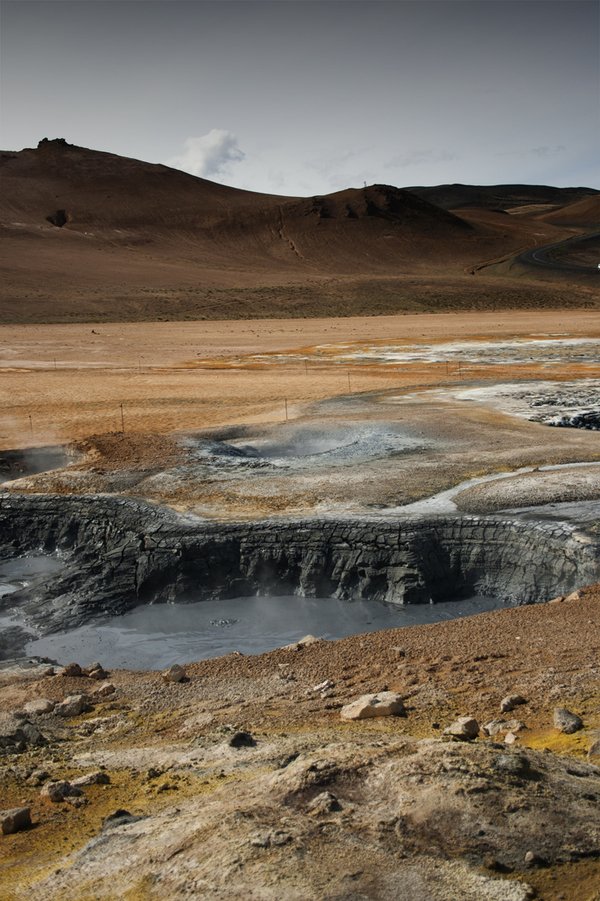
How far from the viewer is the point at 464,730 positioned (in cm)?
678

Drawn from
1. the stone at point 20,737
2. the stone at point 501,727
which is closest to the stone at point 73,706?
the stone at point 20,737

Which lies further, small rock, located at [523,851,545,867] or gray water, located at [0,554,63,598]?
gray water, located at [0,554,63,598]

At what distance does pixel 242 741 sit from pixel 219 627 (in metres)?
5.51

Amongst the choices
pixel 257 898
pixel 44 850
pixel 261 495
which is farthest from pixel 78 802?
pixel 261 495

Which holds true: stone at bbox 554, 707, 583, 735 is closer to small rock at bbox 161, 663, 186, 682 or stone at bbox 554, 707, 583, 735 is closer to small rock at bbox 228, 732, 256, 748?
small rock at bbox 228, 732, 256, 748

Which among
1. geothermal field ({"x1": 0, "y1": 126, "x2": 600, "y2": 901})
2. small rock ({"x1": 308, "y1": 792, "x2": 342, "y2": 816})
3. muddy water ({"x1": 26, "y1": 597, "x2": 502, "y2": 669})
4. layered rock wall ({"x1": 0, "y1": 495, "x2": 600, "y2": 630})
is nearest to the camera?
geothermal field ({"x1": 0, "y1": 126, "x2": 600, "y2": 901})

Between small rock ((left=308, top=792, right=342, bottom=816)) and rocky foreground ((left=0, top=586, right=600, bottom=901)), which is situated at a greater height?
small rock ((left=308, top=792, right=342, bottom=816))

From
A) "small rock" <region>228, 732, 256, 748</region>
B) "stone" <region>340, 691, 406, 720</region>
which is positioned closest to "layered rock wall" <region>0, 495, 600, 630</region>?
"stone" <region>340, 691, 406, 720</region>

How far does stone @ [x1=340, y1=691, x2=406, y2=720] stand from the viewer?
24.5 feet

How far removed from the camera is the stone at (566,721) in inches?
267

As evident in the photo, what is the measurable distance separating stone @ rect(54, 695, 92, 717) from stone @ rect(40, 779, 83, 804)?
1.96 metres

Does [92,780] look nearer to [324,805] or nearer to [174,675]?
[324,805]

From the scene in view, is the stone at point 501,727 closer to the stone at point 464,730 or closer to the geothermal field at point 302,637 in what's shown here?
the geothermal field at point 302,637

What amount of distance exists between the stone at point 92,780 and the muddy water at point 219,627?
14.5 ft
